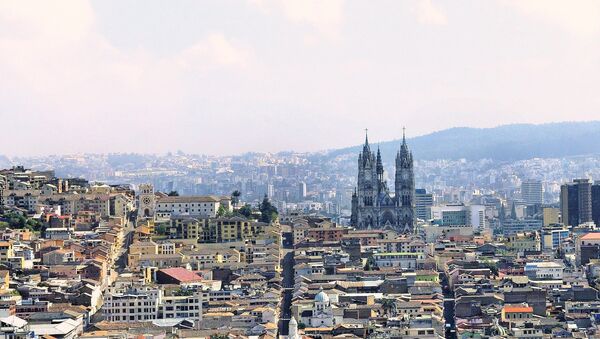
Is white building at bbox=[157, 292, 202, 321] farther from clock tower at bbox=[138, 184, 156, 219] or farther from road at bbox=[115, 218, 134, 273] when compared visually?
clock tower at bbox=[138, 184, 156, 219]

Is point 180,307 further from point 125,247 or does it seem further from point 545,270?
point 545,270

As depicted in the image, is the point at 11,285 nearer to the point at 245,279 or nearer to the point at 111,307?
the point at 111,307

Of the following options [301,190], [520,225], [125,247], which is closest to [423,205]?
[520,225]

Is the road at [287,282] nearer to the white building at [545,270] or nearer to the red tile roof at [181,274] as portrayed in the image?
the red tile roof at [181,274]

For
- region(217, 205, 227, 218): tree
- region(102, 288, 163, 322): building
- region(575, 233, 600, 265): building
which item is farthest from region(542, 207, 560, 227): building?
region(102, 288, 163, 322): building

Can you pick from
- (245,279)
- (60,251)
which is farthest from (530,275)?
(60,251)
